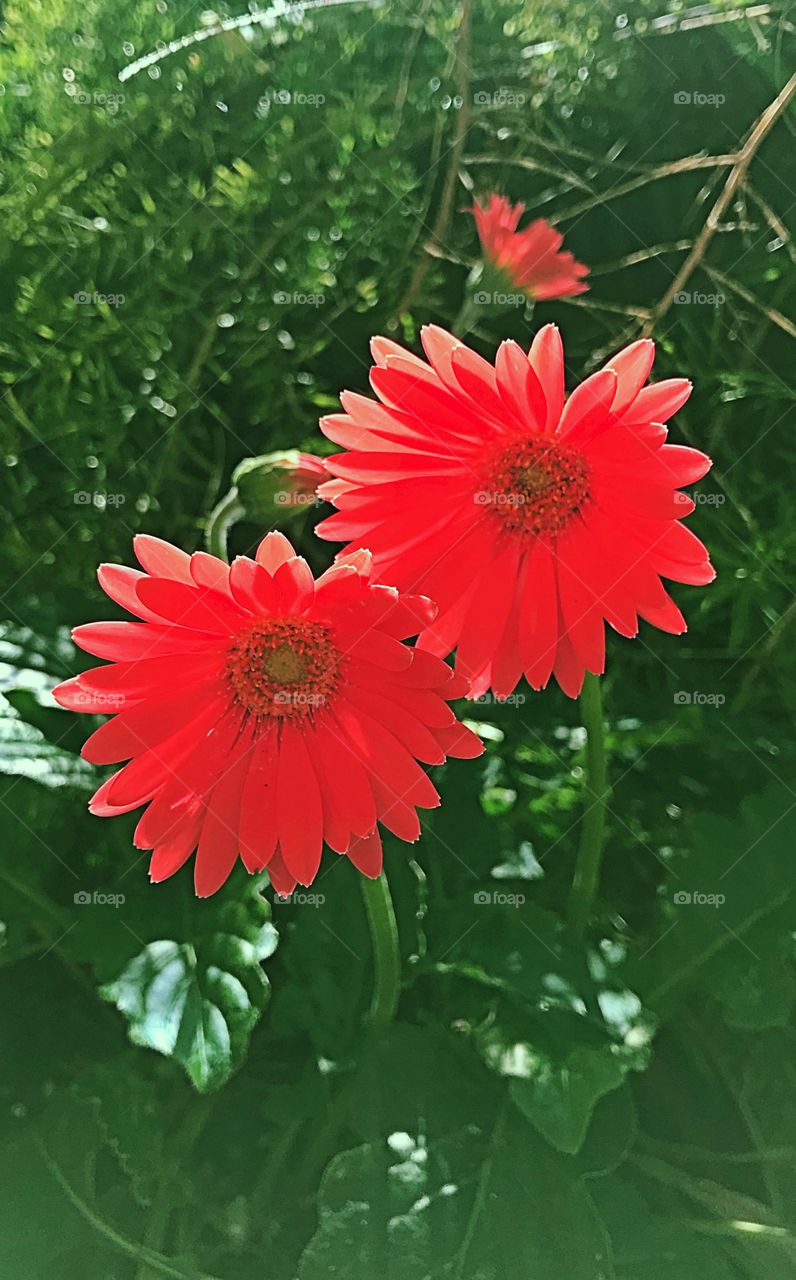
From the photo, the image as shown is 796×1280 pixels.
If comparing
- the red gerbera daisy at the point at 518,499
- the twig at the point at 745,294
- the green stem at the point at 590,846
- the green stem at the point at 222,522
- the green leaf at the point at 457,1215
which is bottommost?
the green leaf at the point at 457,1215

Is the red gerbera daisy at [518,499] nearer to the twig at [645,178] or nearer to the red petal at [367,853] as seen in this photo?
the red petal at [367,853]

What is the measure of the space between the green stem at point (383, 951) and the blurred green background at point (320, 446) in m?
0.01

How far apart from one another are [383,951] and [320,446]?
308 mm

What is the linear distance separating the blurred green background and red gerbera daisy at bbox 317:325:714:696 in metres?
0.13

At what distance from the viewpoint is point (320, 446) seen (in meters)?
0.59

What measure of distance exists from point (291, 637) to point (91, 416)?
265 mm

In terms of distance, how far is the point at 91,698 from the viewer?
1.34ft

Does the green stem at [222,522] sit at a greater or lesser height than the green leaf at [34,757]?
greater

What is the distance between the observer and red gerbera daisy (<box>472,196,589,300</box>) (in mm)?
578

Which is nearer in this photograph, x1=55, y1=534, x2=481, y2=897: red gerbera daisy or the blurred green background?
x1=55, y1=534, x2=481, y2=897: red gerbera daisy

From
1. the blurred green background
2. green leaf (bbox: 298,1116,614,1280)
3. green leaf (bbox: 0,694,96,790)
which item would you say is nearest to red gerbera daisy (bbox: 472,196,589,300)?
the blurred green background

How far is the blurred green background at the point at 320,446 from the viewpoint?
0.55 metres

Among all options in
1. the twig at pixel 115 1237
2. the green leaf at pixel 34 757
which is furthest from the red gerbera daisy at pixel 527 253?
the twig at pixel 115 1237

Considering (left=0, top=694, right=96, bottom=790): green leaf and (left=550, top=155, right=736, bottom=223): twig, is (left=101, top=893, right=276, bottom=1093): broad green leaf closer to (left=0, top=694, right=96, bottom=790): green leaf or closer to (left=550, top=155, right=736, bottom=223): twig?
(left=0, top=694, right=96, bottom=790): green leaf
